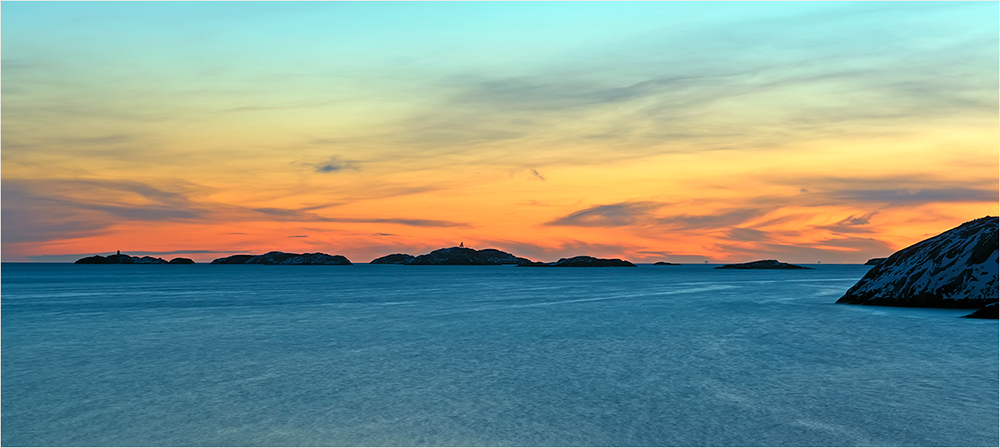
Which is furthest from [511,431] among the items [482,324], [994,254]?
[994,254]

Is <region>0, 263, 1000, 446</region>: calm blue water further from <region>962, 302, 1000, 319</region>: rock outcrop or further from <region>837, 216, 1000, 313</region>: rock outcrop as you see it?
<region>837, 216, 1000, 313</region>: rock outcrop

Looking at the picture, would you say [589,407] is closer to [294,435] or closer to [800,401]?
[800,401]

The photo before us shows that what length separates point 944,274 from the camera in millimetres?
28469

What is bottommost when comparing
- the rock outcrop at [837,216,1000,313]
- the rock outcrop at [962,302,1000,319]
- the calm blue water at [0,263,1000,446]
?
the calm blue water at [0,263,1000,446]

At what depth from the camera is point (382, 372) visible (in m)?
13.0

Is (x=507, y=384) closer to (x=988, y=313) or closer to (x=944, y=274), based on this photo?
(x=988, y=313)

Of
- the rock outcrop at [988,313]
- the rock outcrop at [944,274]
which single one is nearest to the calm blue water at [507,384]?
the rock outcrop at [988,313]

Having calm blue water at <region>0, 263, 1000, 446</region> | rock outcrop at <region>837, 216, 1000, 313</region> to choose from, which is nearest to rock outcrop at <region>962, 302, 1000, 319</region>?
calm blue water at <region>0, 263, 1000, 446</region>

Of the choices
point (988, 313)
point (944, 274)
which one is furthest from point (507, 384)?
point (944, 274)

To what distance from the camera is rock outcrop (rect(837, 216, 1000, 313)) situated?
2700 centimetres

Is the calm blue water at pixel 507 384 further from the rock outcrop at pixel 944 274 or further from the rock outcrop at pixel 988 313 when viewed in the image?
the rock outcrop at pixel 944 274

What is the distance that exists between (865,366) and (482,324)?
41.6ft

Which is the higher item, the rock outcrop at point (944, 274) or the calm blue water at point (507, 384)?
the rock outcrop at point (944, 274)

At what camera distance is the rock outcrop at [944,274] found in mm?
27000
